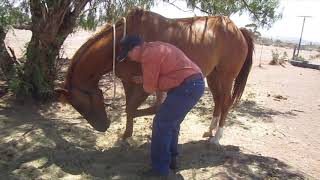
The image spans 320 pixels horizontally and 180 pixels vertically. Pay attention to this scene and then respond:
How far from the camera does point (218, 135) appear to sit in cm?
548

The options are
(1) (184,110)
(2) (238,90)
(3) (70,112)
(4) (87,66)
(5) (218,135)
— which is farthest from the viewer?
(3) (70,112)

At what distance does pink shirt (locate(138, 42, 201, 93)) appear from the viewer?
3.67 m

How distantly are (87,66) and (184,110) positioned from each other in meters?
1.32

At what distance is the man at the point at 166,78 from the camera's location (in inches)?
145

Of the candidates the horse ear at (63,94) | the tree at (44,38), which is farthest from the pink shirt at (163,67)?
the tree at (44,38)

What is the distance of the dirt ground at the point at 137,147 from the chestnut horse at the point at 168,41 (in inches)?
13.9

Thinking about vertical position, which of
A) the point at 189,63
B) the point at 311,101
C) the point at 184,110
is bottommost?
the point at 311,101

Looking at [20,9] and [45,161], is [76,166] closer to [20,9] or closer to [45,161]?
[45,161]

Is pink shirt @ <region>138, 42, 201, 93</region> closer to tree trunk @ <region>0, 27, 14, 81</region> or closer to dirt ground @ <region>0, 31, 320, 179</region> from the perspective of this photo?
dirt ground @ <region>0, 31, 320, 179</region>

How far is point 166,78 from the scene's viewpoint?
3.75m

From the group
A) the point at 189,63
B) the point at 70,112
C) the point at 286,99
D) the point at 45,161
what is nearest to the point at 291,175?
the point at 189,63

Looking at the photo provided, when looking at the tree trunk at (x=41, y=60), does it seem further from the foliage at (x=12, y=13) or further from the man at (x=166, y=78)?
the man at (x=166, y=78)

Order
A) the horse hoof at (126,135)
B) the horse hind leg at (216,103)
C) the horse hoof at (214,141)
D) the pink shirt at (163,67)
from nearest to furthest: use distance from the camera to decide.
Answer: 1. the pink shirt at (163,67)
2. the horse hoof at (126,135)
3. the horse hoof at (214,141)
4. the horse hind leg at (216,103)

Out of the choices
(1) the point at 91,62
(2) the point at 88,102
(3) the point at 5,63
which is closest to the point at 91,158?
(2) the point at 88,102
